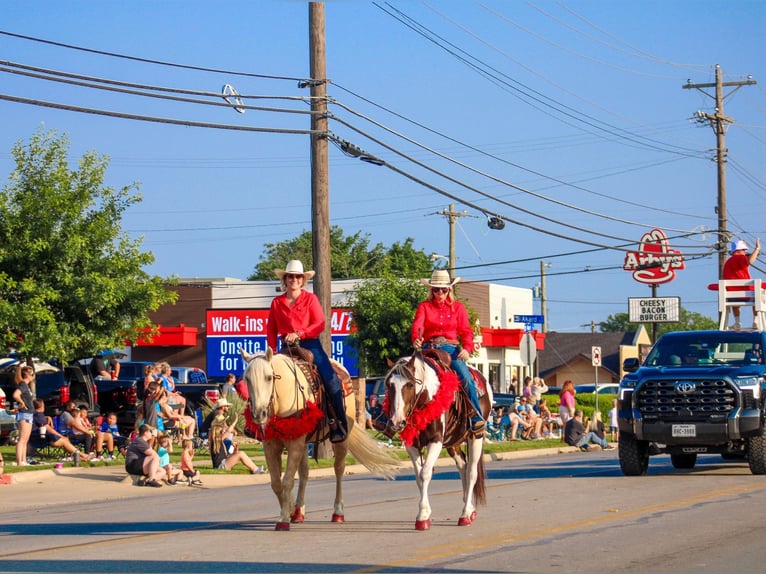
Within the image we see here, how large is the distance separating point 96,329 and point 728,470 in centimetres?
1566

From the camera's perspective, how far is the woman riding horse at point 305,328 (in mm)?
12913

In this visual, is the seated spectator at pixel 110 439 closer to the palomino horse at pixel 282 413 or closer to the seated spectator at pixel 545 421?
the palomino horse at pixel 282 413

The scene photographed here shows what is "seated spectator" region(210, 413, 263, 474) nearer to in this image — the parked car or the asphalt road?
the asphalt road

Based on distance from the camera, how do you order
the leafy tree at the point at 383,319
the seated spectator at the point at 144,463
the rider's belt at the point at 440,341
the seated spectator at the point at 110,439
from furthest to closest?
1. the leafy tree at the point at 383,319
2. the seated spectator at the point at 110,439
3. the seated spectator at the point at 144,463
4. the rider's belt at the point at 440,341

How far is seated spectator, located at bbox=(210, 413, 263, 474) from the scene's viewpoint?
22.9m

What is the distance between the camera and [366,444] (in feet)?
44.7

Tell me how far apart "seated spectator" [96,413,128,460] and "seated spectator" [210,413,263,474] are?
11.9 feet

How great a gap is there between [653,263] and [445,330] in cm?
3515

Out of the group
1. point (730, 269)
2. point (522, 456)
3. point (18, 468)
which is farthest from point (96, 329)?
point (730, 269)

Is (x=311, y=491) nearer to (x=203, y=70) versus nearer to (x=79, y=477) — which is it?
(x=79, y=477)

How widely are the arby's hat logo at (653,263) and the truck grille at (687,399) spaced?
28.5 metres

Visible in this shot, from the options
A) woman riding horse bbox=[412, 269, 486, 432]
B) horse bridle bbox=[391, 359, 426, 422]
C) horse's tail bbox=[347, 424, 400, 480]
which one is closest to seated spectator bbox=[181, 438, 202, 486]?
horse's tail bbox=[347, 424, 400, 480]

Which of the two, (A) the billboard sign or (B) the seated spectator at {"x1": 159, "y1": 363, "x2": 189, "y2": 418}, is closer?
(B) the seated spectator at {"x1": 159, "y1": 363, "x2": 189, "y2": 418}

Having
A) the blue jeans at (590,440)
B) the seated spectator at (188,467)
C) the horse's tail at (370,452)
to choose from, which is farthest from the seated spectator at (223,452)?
the blue jeans at (590,440)
